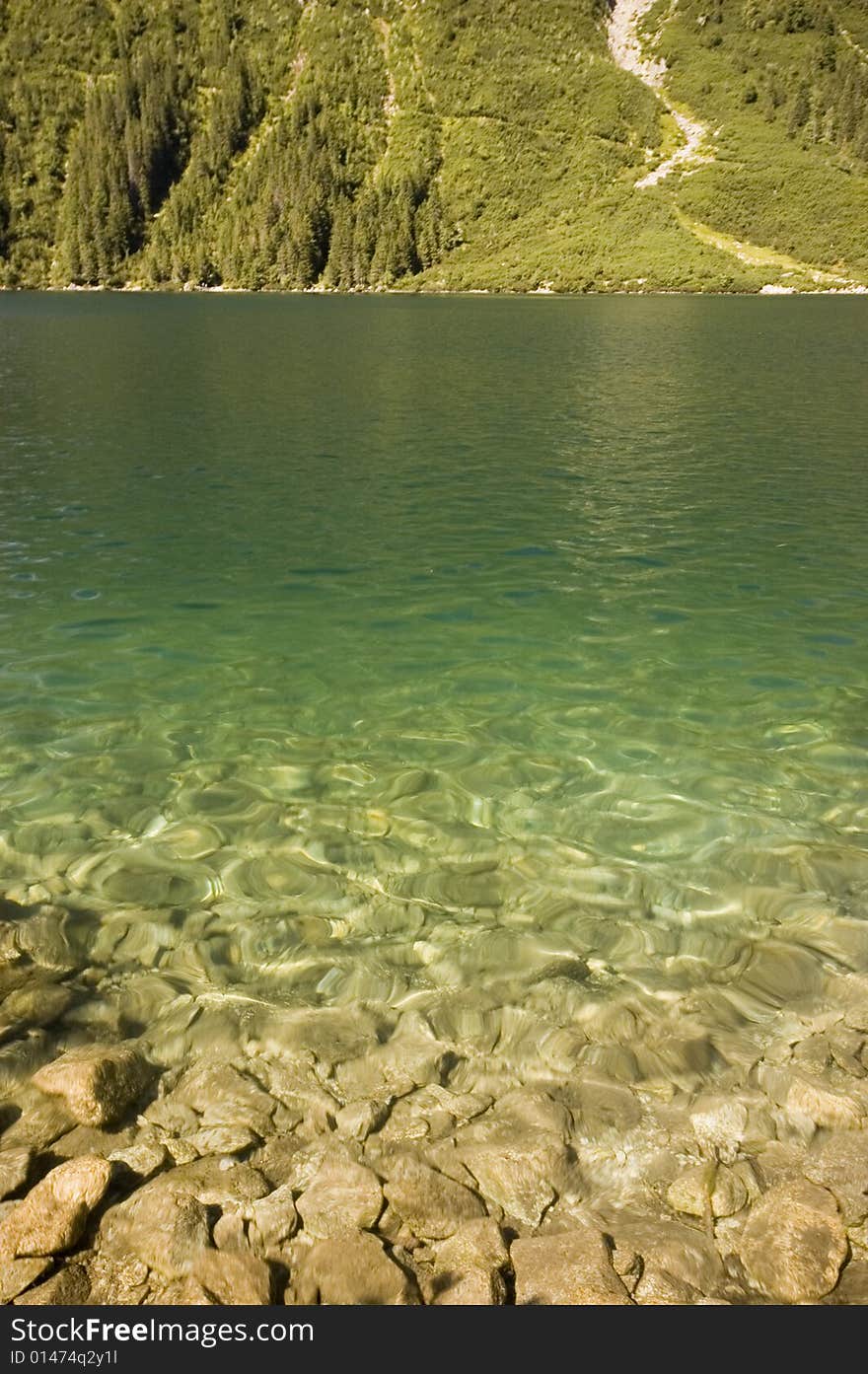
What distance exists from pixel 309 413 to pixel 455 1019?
37.7 m

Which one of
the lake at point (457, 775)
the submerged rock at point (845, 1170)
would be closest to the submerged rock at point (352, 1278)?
the lake at point (457, 775)

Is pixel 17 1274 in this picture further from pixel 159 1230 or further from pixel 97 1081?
pixel 97 1081

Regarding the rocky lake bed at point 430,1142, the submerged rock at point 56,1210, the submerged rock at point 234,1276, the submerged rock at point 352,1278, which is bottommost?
the rocky lake bed at point 430,1142

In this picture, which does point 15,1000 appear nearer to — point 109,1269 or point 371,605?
point 109,1269

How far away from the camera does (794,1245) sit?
525 centimetres

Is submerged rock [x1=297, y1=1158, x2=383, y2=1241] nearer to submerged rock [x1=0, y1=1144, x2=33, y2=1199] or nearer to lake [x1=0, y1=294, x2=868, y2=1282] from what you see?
lake [x1=0, y1=294, x2=868, y2=1282]

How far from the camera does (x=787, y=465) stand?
30.9m

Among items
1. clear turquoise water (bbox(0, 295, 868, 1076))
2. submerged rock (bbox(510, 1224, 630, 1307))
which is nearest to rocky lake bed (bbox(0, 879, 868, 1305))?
submerged rock (bbox(510, 1224, 630, 1307))

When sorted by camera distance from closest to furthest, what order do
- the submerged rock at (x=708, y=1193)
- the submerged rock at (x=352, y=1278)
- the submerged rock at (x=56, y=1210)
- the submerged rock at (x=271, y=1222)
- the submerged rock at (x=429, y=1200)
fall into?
1. the submerged rock at (x=352, y=1278)
2. the submerged rock at (x=56, y=1210)
3. the submerged rock at (x=271, y=1222)
4. the submerged rock at (x=429, y=1200)
5. the submerged rock at (x=708, y=1193)

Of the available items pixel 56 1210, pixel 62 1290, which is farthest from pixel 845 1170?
pixel 56 1210

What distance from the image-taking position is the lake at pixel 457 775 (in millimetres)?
7348

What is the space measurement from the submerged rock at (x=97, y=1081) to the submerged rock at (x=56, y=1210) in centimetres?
76

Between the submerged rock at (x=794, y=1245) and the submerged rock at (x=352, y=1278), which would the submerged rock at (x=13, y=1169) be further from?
the submerged rock at (x=794, y=1245)

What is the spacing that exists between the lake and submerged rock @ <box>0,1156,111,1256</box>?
1.63m
